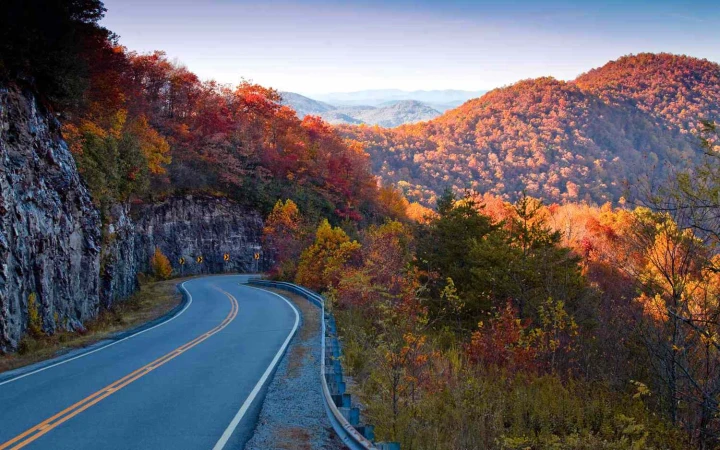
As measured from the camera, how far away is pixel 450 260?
26.9m

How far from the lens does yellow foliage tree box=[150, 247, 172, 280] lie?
171ft

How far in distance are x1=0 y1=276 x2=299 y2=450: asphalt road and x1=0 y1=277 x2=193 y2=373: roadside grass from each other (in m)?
1.10

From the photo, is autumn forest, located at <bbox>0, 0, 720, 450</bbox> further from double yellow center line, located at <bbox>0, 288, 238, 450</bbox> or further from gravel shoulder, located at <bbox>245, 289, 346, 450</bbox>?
double yellow center line, located at <bbox>0, 288, 238, 450</bbox>

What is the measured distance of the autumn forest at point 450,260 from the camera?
8.25 m

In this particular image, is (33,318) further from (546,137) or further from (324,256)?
(546,137)

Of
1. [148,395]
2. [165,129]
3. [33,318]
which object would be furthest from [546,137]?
Result: [148,395]

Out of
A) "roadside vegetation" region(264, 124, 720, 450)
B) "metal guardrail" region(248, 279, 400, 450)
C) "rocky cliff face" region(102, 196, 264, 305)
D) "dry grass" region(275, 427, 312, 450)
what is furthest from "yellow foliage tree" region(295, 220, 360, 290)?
"dry grass" region(275, 427, 312, 450)

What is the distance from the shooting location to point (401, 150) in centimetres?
15075

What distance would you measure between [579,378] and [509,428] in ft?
11.9

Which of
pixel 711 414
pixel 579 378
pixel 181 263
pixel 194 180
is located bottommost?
pixel 181 263

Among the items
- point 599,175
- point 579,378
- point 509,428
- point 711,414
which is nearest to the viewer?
point 711,414

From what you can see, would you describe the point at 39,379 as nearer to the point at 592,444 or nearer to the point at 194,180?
the point at 592,444

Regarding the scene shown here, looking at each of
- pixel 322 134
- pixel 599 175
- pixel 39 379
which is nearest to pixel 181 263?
pixel 322 134

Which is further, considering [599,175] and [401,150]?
[401,150]
